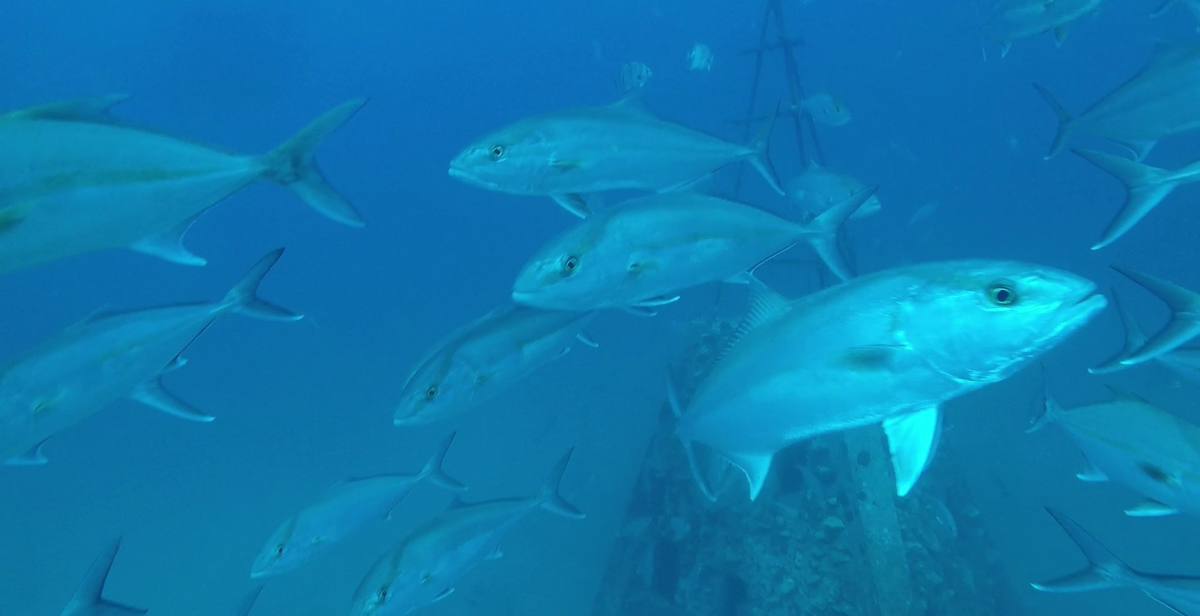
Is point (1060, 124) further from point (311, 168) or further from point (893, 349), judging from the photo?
point (311, 168)

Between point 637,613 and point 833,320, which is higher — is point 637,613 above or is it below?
below

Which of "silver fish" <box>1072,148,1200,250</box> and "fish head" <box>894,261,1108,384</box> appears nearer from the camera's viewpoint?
"fish head" <box>894,261,1108,384</box>

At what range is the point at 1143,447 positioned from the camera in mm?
2734

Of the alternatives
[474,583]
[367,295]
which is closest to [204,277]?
[367,295]

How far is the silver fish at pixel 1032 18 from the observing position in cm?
453

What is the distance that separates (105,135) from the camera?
193 centimetres

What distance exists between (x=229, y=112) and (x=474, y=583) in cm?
7715

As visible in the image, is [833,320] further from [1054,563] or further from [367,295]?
[367,295]

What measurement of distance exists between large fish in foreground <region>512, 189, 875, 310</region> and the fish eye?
973 mm

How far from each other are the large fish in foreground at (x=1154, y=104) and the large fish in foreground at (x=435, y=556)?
367 centimetres

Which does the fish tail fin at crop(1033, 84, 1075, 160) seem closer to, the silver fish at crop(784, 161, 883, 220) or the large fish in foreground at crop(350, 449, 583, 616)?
the silver fish at crop(784, 161, 883, 220)

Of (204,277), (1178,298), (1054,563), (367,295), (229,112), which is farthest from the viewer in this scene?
(229,112)

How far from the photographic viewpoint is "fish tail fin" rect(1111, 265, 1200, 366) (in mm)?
2391

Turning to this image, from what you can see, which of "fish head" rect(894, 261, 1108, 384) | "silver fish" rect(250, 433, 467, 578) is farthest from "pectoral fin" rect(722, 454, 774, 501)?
"silver fish" rect(250, 433, 467, 578)
